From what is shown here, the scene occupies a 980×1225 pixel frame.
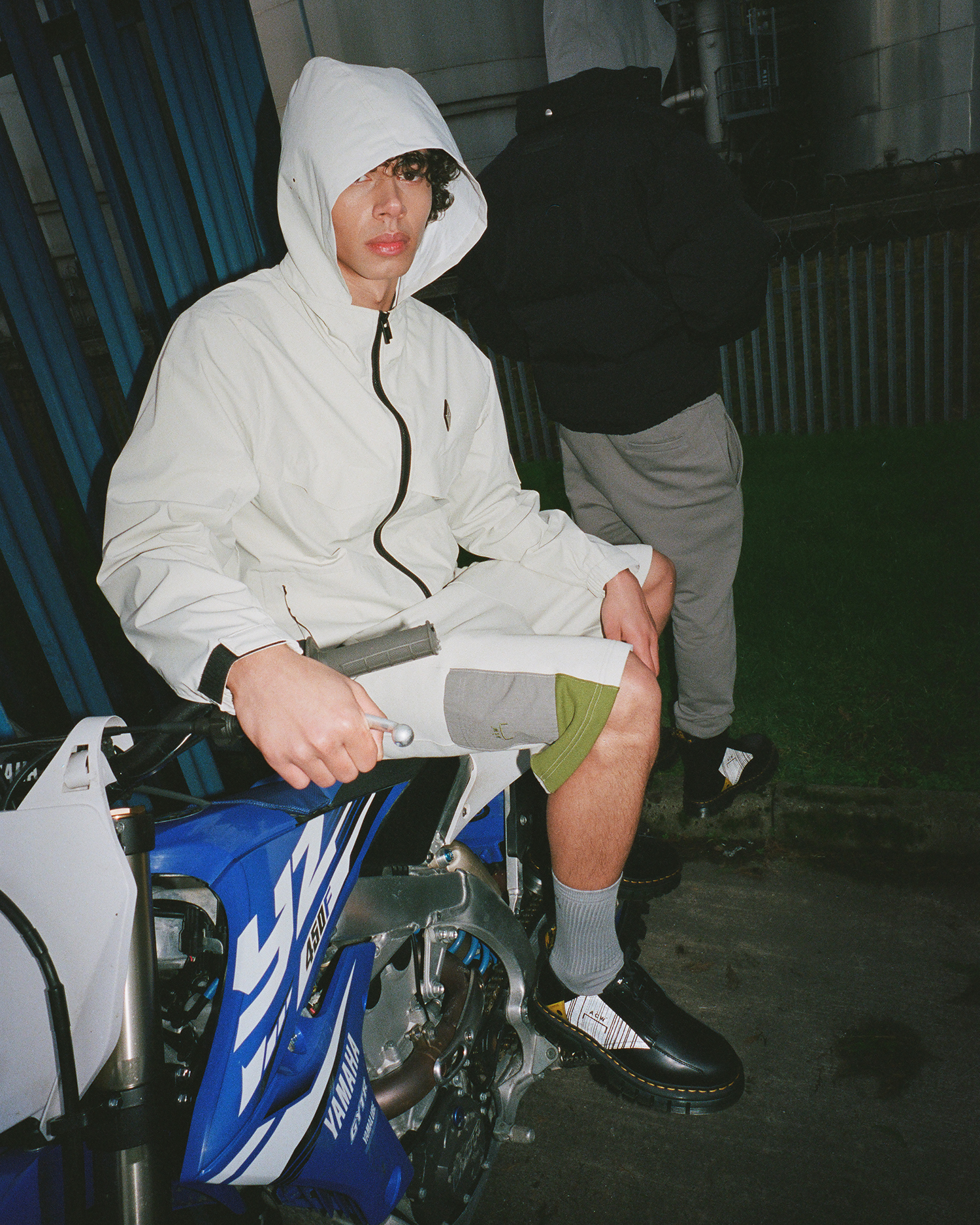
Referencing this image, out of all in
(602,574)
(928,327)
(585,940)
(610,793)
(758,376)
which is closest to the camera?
(610,793)

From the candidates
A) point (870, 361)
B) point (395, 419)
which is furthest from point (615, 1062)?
point (870, 361)

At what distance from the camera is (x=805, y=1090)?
84.4 inches

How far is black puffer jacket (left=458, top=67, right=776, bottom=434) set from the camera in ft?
8.00

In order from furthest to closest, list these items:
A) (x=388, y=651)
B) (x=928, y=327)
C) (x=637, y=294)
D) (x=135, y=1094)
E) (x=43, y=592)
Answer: (x=928, y=327) → (x=637, y=294) → (x=43, y=592) → (x=388, y=651) → (x=135, y=1094)

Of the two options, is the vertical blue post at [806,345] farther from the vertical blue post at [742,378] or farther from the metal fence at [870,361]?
the vertical blue post at [742,378]

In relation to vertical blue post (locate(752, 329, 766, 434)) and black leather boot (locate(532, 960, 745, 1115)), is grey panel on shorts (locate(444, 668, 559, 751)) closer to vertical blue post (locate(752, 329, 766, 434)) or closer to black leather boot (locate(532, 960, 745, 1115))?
black leather boot (locate(532, 960, 745, 1115))

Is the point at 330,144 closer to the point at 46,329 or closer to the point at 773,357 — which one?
the point at 46,329

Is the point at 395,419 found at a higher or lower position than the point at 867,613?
higher

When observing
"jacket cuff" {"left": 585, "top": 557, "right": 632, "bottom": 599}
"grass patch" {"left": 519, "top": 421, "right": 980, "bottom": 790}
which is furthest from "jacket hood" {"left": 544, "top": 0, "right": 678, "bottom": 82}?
"grass patch" {"left": 519, "top": 421, "right": 980, "bottom": 790}

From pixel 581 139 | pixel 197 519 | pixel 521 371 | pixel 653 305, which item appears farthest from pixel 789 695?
pixel 521 371

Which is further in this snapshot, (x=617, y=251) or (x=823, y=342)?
(x=823, y=342)

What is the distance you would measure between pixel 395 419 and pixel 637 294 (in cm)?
110

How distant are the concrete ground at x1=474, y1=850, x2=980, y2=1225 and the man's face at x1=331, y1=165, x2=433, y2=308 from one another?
2.05 m

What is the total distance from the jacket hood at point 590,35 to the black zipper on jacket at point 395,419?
118cm
